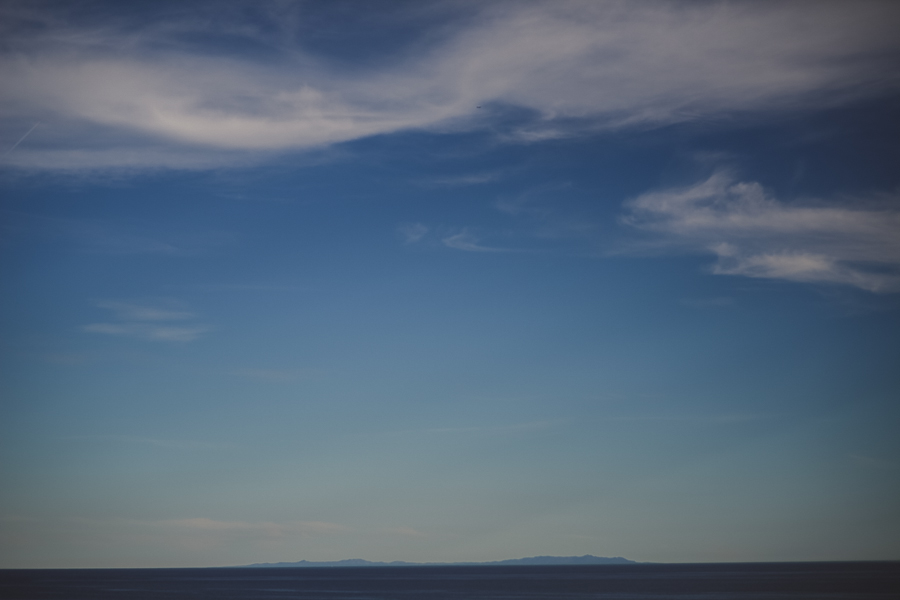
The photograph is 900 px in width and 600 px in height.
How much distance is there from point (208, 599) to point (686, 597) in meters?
73.4

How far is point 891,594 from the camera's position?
105125mm

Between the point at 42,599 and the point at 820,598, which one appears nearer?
the point at 820,598

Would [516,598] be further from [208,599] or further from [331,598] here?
[208,599]

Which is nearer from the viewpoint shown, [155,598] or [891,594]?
[891,594]

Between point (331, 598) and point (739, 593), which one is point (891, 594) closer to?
point (739, 593)

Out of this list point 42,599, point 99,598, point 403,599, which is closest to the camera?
point 403,599

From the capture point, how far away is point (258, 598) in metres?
120

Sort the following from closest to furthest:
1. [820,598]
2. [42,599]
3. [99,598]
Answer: [820,598]
[42,599]
[99,598]

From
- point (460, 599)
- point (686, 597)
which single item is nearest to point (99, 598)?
point (460, 599)

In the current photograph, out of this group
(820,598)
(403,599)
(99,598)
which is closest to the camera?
(820,598)

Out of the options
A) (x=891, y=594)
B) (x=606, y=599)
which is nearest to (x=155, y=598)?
(x=606, y=599)

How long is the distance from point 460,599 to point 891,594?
61.9 meters

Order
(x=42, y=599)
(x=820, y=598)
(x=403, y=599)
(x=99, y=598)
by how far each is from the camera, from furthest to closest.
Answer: (x=99, y=598)
(x=42, y=599)
(x=403, y=599)
(x=820, y=598)

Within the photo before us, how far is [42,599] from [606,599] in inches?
3452
